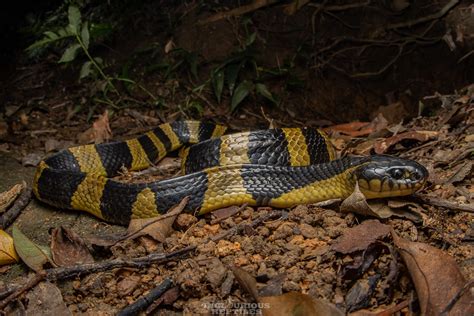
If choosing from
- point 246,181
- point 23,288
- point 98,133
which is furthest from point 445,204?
point 98,133

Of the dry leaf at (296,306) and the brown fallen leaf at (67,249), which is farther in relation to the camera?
the brown fallen leaf at (67,249)

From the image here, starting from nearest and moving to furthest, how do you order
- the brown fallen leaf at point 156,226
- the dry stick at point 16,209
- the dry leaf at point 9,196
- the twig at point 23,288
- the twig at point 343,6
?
1. the twig at point 23,288
2. the brown fallen leaf at point 156,226
3. the dry stick at point 16,209
4. the dry leaf at point 9,196
5. the twig at point 343,6

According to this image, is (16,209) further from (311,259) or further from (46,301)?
(311,259)

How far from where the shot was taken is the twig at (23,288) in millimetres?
2881

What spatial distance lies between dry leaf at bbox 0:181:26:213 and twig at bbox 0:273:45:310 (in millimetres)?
1466

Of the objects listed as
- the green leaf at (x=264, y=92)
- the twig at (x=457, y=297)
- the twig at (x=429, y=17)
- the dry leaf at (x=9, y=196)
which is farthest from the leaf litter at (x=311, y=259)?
the twig at (x=429, y=17)

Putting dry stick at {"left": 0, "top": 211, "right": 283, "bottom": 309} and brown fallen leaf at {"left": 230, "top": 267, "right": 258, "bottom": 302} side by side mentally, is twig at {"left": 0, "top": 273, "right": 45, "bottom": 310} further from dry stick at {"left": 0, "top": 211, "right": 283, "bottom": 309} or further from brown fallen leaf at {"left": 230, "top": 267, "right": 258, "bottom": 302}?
brown fallen leaf at {"left": 230, "top": 267, "right": 258, "bottom": 302}

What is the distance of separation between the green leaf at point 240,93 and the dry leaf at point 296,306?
397 centimetres

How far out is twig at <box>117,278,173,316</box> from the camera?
9.12 feet

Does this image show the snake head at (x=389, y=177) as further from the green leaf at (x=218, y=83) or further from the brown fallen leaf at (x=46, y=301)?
the green leaf at (x=218, y=83)

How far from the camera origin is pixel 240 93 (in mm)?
6359

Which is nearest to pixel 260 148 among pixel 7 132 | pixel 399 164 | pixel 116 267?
pixel 399 164

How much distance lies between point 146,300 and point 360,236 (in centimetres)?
133

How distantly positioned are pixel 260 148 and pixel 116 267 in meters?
1.93
